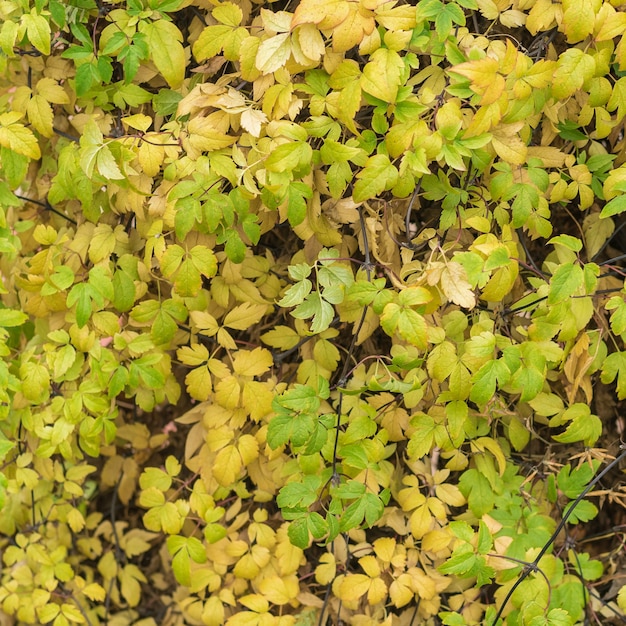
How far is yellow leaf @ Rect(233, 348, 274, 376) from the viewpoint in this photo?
1.75 m

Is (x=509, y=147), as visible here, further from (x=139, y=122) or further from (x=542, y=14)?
(x=139, y=122)

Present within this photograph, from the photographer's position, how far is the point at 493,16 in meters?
1.56

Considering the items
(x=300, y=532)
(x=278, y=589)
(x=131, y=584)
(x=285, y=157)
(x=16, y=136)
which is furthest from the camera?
(x=131, y=584)

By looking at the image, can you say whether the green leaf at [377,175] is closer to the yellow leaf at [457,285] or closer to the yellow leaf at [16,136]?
the yellow leaf at [457,285]

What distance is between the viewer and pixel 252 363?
1758 millimetres

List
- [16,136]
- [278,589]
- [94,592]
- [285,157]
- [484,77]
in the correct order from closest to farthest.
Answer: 1. [484,77]
2. [285,157]
3. [16,136]
4. [278,589]
5. [94,592]

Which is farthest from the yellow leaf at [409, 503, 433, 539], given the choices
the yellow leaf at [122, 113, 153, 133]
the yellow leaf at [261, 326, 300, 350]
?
the yellow leaf at [122, 113, 153, 133]

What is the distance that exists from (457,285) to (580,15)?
625mm

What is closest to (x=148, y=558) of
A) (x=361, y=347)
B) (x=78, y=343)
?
(x=78, y=343)

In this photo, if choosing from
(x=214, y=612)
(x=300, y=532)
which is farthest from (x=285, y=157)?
(x=214, y=612)

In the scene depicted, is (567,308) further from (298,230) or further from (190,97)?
(190,97)

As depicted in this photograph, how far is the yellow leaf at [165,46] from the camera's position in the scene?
1630mm

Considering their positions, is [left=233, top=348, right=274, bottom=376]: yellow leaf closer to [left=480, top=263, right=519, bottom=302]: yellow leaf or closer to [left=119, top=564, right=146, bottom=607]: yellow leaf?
[left=480, top=263, right=519, bottom=302]: yellow leaf

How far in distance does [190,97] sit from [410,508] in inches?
45.8
